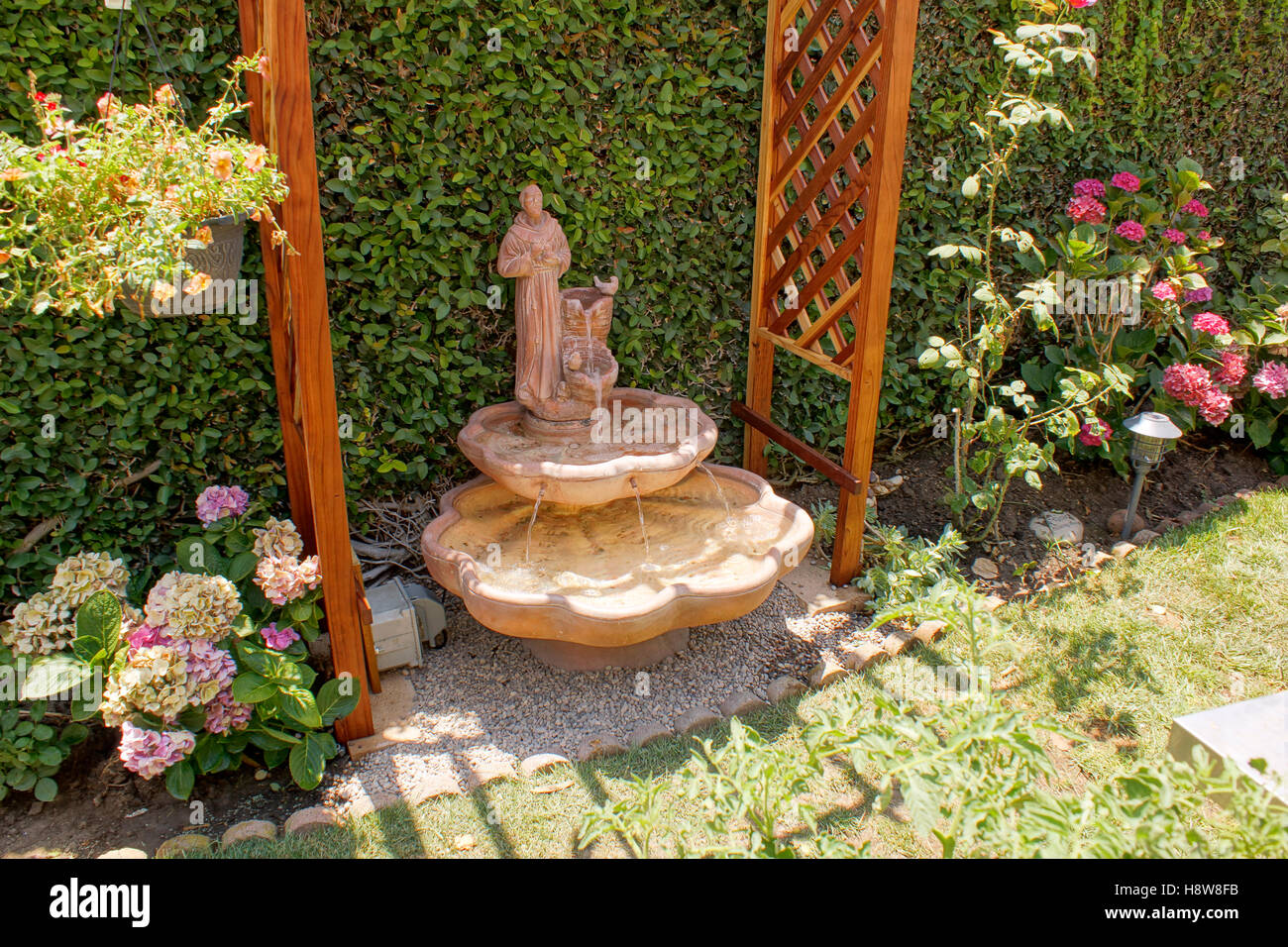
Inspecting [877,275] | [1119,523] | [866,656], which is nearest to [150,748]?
[866,656]

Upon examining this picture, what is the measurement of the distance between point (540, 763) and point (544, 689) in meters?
0.48

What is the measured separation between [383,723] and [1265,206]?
650 centimetres

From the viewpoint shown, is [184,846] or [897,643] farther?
[897,643]

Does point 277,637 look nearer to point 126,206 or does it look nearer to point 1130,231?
point 126,206

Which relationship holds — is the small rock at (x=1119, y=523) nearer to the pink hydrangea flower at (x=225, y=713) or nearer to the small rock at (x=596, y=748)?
the small rock at (x=596, y=748)

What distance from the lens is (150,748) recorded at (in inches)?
113

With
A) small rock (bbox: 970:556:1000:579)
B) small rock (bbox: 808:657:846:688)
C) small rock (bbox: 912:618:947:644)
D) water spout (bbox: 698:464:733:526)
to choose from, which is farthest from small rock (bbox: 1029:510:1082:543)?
water spout (bbox: 698:464:733:526)

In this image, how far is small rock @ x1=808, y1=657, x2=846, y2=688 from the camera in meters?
3.82

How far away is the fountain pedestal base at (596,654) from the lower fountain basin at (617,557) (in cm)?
29

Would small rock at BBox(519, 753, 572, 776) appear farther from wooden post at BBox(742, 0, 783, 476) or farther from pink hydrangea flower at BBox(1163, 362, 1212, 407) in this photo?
pink hydrangea flower at BBox(1163, 362, 1212, 407)

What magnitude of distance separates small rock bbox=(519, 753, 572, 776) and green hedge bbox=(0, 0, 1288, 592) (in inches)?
60.8

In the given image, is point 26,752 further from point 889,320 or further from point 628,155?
point 889,320

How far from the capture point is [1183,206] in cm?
524

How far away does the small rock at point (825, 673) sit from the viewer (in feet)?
12.5
